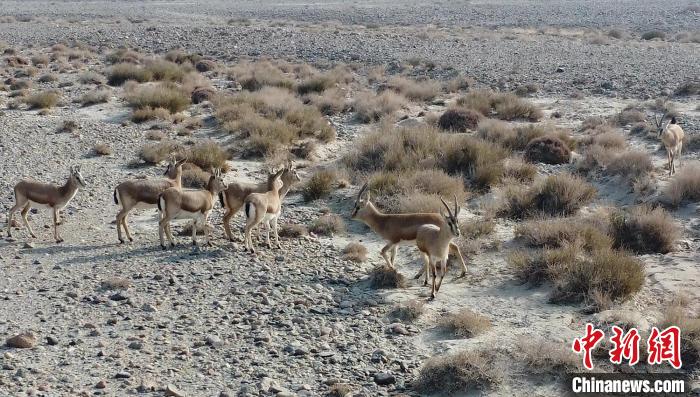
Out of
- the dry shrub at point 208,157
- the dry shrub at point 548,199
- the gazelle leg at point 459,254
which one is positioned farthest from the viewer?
the dry shrub at point 208,157

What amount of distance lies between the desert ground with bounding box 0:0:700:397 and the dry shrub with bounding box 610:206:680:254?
42 mm

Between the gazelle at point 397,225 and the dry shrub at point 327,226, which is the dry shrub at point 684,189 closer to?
the gazelle at point 397,225

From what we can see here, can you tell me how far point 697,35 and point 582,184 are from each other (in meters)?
41.7

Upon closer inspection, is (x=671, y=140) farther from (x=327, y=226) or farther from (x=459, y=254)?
(x=327, y=226)

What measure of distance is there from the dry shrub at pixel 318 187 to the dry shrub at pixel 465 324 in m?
6.31

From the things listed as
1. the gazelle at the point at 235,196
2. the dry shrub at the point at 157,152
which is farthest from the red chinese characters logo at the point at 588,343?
the dry shrub at the point at 157,152

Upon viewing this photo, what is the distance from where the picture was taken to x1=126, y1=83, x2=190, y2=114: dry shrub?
2420 centimetres

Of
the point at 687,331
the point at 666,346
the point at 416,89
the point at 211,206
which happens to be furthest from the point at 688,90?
the point at 666,346

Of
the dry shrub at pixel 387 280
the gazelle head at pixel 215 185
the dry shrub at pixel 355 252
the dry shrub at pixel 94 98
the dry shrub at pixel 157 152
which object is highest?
the gazelle head at pixel 215 185

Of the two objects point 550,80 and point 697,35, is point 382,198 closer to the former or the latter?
point 550,80

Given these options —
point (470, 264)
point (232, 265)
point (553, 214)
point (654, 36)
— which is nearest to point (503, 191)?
point (553, 214)

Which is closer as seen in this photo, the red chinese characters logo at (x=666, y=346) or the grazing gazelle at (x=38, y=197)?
the red chinese characters logo at (x=666, y=346)

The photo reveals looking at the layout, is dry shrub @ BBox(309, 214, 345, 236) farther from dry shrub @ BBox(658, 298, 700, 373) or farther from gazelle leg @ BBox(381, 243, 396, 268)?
dry shrub @ BBox(658, 298, 700, 373)

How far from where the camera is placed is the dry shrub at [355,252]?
1289 centimetres
